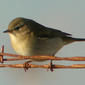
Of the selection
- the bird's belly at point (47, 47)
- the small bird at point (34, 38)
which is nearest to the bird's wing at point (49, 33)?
the small bird at point (34, 38)

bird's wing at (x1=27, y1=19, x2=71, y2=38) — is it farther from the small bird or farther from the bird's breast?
the bird's breast

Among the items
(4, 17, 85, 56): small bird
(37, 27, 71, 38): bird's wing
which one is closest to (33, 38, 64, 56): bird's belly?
(4, 17, 85, 56): small bird

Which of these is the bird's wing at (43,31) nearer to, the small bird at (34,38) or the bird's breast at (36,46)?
the small bird at (34,38)

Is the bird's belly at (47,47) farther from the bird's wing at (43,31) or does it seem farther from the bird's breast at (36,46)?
the bird's wing at (43,31)

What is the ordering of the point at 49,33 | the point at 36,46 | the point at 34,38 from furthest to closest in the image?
the point at 49,33, the point at 34,38, the point at 36,46

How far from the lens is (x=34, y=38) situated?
3676mm

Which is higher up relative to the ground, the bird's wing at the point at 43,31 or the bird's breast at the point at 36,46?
the bird's wing at the point at 43,31

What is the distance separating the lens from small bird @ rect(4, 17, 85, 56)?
3.50 meters

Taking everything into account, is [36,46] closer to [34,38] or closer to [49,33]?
[34,38]

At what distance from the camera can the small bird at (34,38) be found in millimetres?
3496

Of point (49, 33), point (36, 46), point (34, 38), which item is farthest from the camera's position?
point (49, 33)

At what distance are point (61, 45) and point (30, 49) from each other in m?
0.57

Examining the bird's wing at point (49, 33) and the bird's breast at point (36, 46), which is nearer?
the bird's breast at point (36, 46)

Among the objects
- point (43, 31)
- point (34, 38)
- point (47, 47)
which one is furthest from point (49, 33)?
point (47, 47)
